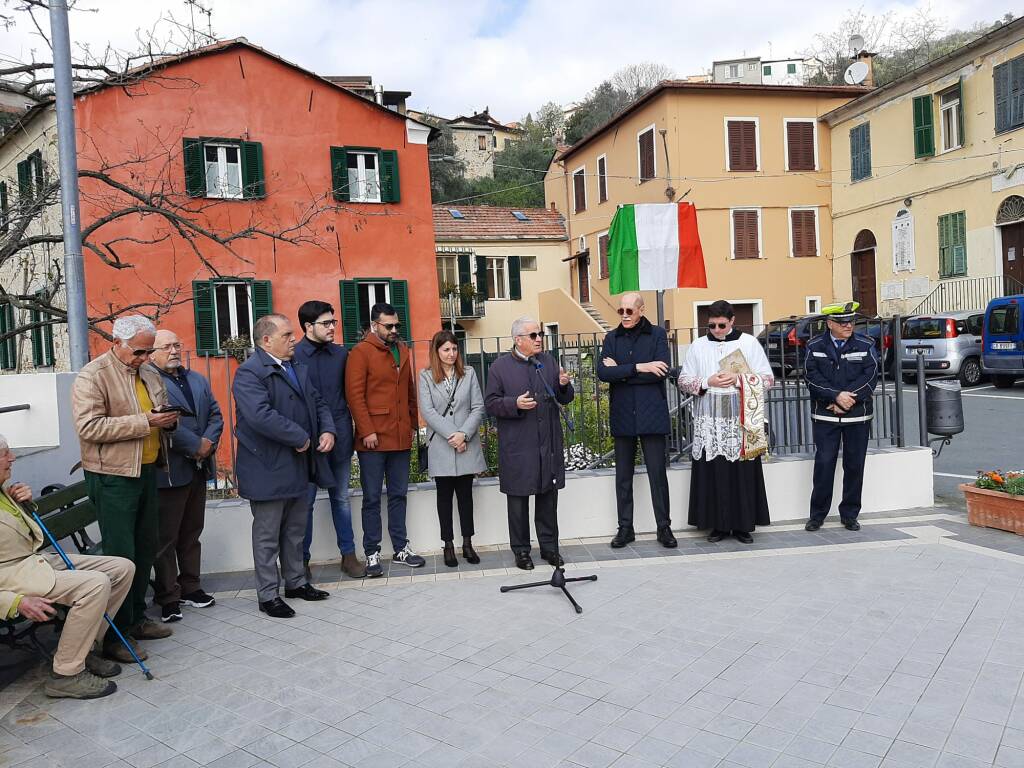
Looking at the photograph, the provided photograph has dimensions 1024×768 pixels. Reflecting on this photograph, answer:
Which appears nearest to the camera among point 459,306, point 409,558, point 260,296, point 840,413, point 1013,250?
point 409,558

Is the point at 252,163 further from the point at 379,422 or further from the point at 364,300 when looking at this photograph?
the point at 379,422

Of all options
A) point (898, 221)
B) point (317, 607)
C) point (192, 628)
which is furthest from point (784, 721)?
point (898, 221)

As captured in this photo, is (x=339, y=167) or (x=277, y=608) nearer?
(x=277, y=608)

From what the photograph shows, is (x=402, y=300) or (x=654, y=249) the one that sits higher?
(x=402, y=300)

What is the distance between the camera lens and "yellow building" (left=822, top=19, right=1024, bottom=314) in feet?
65.2

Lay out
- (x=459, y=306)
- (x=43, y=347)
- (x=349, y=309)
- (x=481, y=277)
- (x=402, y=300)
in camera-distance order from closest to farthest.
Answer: (x=349, y=309), (x=43, y=347), (x=402, y=300), (x=459, y=306), (x=481, y=277)

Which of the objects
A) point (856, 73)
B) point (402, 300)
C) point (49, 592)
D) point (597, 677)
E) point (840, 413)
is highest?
point (856, 73)

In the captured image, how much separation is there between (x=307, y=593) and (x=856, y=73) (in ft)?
92.4

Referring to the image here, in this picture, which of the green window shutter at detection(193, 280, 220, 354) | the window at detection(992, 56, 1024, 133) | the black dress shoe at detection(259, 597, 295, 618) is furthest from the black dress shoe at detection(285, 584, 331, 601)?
the window at detection(992, 56, 1024, 133)

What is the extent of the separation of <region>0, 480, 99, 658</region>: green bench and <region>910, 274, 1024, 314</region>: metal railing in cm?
2116

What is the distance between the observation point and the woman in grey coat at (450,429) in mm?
5938

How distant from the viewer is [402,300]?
1877 cm

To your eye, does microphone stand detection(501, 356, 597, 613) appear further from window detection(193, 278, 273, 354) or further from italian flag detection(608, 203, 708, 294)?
window detection(193, 278, 273, 354)

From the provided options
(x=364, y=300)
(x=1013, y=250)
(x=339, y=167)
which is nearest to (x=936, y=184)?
Answer: (x=1013, y=250)
